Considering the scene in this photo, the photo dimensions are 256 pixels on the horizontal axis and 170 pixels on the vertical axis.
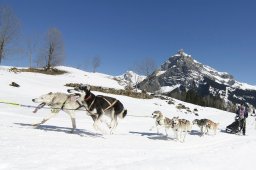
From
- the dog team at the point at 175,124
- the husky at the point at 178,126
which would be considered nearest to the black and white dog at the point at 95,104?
the dog team at the point at 175,124

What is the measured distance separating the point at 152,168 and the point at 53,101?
6068 millimetres

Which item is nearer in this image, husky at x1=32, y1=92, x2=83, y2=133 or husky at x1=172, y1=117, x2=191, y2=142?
husky at x1=32, y1=92, x2=83, y2=133

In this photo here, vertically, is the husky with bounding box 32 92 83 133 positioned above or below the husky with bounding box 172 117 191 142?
above

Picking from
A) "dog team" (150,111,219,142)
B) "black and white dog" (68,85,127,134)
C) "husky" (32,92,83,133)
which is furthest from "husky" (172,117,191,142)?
"husky" (32,92,83,133)

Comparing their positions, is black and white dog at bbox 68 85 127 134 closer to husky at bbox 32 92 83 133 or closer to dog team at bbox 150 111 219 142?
husky at bbox 32 92 83 133

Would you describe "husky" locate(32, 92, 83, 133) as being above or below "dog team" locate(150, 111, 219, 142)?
above

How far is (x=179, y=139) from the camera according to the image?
15016 mm

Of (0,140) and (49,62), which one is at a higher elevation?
(49,62)

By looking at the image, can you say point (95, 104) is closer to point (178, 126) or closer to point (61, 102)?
point (61, 102)

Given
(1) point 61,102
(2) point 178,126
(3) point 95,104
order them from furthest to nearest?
(2) point 178,126
(3) point 95,104
(1) point 61,102

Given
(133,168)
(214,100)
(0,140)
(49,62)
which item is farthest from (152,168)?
(214,100)

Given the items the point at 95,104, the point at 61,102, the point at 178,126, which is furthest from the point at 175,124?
the point at 61,102

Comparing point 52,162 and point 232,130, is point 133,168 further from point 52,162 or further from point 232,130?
point 232,130

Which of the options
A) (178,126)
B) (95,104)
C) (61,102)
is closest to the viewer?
(61,102)
